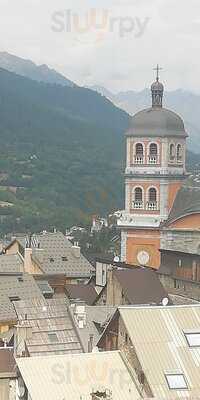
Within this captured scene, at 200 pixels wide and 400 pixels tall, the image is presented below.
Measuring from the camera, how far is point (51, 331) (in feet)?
101

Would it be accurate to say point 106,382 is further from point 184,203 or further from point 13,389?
point 184,203

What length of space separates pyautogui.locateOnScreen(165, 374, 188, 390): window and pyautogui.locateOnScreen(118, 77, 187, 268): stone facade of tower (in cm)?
2966

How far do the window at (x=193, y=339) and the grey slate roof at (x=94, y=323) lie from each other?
3.75 meters

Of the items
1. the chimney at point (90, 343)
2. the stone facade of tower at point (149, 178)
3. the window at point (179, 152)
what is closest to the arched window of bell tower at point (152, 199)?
the stone facade of tower at point (149, 178)

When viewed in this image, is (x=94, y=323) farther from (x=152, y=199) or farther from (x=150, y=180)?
(x=150, y=180)

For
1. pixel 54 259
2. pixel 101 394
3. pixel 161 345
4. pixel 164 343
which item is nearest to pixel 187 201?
pixel 54 259

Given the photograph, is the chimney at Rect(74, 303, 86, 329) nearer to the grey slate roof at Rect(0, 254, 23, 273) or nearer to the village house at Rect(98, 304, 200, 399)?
the village house at Rect(98, 304, 200, 399)

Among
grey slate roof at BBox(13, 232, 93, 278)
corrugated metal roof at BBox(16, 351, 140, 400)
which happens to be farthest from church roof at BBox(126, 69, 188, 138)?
corrugated metal roof at BBox(16, 351, 140, 400)

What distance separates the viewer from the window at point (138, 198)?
5641 cm

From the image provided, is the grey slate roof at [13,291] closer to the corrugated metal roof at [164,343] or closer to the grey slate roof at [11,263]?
the grey slate roof at [11,263]

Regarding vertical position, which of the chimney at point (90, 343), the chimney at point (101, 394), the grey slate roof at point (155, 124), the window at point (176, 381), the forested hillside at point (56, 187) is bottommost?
the chimney at point (101, 394)

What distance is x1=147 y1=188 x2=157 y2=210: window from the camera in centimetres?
5588

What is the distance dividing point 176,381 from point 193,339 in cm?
191

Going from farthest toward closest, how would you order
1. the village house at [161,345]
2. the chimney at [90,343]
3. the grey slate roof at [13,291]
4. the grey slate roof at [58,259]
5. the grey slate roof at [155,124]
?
the grey slate roof at [155,124], the grey slate roof at [58,259], the grey slate roof at [13,291], the chimney at [90,343], the village house at [161,345]
